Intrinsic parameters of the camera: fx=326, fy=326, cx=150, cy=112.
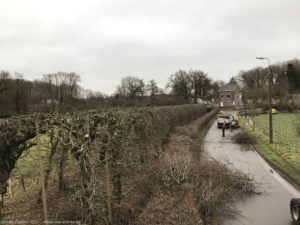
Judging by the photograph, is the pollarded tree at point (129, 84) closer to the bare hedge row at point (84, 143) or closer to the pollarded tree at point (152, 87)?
the pollarded tree at point (152, 87)

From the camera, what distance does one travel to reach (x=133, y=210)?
856 centimetres

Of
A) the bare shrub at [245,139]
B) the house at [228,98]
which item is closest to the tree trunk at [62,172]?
the bare shrub at [245,139]

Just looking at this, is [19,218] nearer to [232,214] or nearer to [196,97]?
[232,214]

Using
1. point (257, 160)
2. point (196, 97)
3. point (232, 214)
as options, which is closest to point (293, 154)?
point (257, 160)

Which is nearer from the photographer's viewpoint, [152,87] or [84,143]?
[84,143]

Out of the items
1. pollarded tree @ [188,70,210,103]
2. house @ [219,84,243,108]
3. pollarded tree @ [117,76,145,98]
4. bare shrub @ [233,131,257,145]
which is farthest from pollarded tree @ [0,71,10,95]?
house @ [219,84,243,108]

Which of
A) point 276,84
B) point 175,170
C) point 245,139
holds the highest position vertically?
point 276,84

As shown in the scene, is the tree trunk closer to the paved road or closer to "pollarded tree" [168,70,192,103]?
the paved road

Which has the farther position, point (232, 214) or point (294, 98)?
point (294, 98)

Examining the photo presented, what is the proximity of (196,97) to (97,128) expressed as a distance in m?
90.9

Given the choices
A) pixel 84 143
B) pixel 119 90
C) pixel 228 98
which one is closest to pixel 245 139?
pixel 84 143

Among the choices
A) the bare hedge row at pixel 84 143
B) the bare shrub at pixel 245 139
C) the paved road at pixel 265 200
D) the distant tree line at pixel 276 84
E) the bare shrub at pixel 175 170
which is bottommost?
the paved road at pixel 265 200

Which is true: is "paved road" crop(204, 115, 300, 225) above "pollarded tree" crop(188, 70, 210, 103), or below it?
below

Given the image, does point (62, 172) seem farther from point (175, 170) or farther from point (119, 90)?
point (119, 90)
